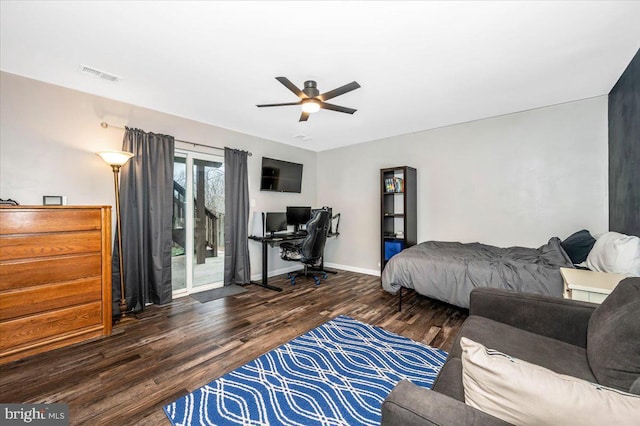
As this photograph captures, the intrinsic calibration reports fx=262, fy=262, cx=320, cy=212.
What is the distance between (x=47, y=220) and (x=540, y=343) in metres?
3.88

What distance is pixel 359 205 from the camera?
5.27 metres

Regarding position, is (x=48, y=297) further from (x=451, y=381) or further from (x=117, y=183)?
(x=451, y=381)

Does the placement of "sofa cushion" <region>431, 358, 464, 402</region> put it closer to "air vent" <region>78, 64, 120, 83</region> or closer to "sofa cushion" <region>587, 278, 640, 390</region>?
"sofa cushion" <region>587, 278, 640, 390</region>

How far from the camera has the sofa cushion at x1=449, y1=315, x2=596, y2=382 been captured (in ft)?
4.18

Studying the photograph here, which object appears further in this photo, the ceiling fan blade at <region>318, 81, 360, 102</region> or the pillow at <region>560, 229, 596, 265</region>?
the pillow at <region>560, 229, 596, 265</region>

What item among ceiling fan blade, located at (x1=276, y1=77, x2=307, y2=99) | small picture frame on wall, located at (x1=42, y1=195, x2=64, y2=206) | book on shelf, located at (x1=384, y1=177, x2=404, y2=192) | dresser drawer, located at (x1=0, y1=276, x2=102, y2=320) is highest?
ceiling fan blade, located at (x1=276, y1=77, x2=307, y2=99)


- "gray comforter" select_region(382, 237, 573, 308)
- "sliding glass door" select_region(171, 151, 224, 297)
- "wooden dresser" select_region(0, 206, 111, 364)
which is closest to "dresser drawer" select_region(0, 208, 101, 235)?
"wooden dresser" select_region(0, 206, 111, 364)

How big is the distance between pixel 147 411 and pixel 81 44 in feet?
9.29

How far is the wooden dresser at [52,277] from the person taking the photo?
2.20m

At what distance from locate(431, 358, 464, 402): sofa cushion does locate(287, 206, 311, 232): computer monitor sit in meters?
3.98

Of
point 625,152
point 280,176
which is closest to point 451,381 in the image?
point 625,152

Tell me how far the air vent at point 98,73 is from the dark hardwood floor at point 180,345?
261cm

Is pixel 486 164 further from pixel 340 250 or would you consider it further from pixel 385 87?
pixel 340 250

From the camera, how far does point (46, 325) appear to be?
234 centimetres
